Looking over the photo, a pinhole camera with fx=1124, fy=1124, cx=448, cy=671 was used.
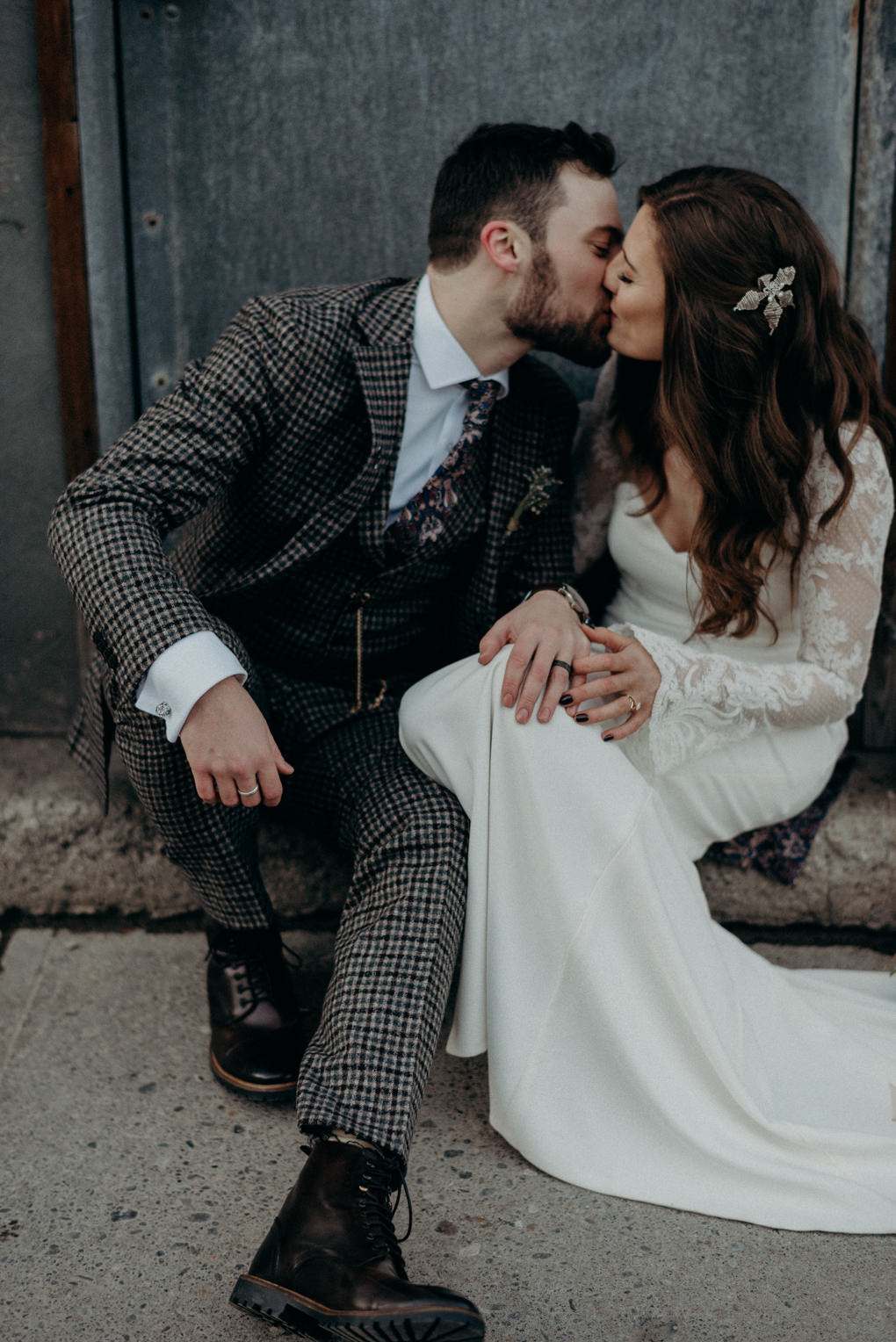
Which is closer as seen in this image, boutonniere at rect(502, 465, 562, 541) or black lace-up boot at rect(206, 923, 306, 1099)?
black lace-up boot at rect(206, 923, 306, 1099)

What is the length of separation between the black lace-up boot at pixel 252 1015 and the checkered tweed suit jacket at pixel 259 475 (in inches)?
17.9

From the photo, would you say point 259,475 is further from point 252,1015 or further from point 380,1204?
point 380,1204

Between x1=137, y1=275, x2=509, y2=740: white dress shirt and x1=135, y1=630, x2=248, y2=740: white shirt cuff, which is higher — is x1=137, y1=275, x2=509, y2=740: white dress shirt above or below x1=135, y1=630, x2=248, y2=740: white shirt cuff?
above

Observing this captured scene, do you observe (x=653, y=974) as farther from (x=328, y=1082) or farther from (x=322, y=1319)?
(x=322, y=1319)

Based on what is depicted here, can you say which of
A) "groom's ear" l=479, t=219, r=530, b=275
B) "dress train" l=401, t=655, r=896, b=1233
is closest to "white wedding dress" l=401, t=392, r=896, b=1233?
"dress train" l=401, t=655, r=896, b=1233

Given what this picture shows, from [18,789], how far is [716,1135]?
1779mm

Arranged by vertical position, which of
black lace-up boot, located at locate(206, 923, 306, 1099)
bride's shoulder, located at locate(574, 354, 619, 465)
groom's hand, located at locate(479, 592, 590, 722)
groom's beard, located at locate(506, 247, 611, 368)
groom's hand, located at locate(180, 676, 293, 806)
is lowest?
black lace-up boot, located at locate(206, 923, 306, 1099)

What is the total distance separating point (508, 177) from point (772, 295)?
0.63m

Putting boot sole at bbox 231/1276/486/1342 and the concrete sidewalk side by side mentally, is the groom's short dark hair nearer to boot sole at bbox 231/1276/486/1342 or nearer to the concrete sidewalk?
the concrete sidewalk

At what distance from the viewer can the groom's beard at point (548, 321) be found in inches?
94.2

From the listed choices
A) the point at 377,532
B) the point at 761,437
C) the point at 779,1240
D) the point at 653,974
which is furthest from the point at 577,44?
the point at 779,1240

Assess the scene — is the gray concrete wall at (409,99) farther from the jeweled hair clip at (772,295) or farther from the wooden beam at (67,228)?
the jeweled hair clip at (772,295)

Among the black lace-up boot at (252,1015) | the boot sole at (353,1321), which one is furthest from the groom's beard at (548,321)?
the boot sole at (353,1321)

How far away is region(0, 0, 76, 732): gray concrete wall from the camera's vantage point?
267cm
